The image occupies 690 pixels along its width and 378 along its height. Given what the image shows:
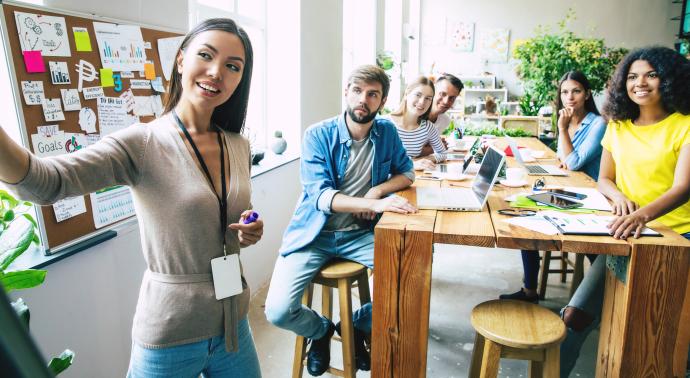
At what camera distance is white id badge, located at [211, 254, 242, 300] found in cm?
108

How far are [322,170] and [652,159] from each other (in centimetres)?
141

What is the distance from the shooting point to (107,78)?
1650mm

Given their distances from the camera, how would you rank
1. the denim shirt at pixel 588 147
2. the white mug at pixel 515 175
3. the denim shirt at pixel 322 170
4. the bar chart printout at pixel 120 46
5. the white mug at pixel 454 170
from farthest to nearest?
the denim shirt at pixel 588 147 → the white mug at pixel 454 170 → the white mug at pixel 515 175 → the denim shirt at pixel 322 170 → the bar chart printout at pixel 120 46

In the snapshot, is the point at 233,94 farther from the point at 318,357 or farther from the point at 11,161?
the point at 318,357

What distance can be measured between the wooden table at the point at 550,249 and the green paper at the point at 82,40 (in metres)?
1.17

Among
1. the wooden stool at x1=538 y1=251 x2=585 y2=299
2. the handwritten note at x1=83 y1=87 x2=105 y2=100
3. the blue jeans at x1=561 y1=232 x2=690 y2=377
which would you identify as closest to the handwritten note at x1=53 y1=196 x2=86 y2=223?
the handwritten note at x1=83 y1=87 x2=105 y2=100

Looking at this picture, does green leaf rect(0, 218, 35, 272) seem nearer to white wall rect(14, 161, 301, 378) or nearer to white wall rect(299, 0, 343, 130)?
white wall rect(14, 161, 301, 378)

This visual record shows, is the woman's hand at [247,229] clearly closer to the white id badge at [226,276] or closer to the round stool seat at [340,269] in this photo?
the white id badge at [226,276]

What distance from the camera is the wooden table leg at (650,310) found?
1387mm

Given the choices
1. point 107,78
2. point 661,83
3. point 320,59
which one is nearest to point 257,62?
point 320,59

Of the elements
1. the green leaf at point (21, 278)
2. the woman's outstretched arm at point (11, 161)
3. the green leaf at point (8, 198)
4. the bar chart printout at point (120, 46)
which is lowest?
the green leaf at point (21, 278)

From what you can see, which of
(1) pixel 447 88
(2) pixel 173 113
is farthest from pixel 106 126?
(1) pixel 447 88

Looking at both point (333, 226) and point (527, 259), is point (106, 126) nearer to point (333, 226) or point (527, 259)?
point (333, 226)

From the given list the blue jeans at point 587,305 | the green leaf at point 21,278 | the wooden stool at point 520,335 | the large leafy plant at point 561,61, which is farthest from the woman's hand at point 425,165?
the large leafy plant at point 561,61
